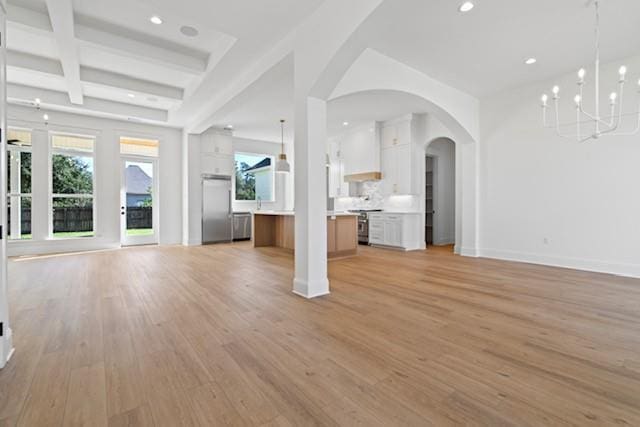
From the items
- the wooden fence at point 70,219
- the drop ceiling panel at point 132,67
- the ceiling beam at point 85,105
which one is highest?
the drop ceiling panel at point 132,67

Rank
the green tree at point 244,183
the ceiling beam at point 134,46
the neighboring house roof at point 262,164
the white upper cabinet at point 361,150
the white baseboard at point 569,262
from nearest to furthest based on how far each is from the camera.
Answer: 1. the ceiling beam at point 134,46
2. the white baseboard at point 569,262
3. the white upper cabinet at point 361,150
4. the green tree at point 244,183
5. the neighboring house roof at point 262,164

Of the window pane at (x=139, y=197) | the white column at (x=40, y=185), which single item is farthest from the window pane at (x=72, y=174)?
the window pane at (x=139, y=197)

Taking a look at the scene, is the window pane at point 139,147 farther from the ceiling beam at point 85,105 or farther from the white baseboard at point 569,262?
the white baseboard at point 569,262

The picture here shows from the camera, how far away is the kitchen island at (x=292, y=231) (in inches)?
225

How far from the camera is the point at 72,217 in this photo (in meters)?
6.65

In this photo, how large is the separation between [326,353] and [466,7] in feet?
12.0

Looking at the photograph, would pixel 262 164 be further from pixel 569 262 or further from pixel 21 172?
pixel 569 262

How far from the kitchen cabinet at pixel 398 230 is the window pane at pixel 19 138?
796 cm

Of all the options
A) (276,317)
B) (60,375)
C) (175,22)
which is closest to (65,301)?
(60,375)

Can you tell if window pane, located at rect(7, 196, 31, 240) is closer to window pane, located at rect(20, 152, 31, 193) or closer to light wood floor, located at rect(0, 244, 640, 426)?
window pane, located at rect(20, 152, 31, 193)

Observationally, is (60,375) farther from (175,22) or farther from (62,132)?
(62,132)

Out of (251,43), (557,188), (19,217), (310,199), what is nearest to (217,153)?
(19,217)

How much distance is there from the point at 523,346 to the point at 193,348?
2.38 m

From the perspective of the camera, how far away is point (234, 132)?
8.52m
